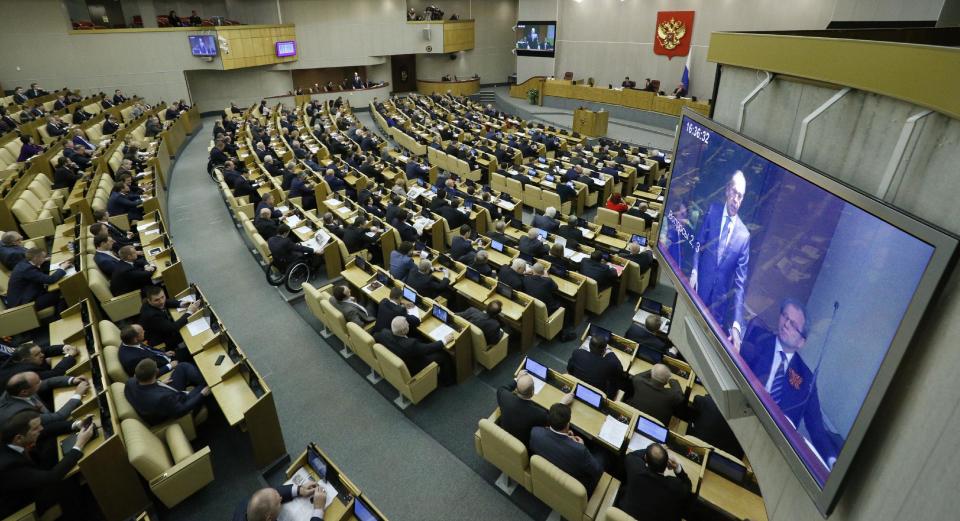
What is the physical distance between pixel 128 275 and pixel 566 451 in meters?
6.53

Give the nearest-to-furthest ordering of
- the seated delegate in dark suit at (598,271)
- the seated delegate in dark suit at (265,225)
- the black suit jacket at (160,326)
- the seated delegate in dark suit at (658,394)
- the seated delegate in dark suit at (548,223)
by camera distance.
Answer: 1. the seated delegate in dark suit at (658,394)
2. the black suit jacket at (160,326)
3. the seated delegate in dark suit at (598,271)
4. the seated delegate in dark suit at (265,225)
5. the seated delegate in dark suit at (548,223)

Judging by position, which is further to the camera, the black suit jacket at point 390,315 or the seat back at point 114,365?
the black suit jacket at point 390,315

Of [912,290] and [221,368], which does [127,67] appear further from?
[912,290]

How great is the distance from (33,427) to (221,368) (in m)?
1.57

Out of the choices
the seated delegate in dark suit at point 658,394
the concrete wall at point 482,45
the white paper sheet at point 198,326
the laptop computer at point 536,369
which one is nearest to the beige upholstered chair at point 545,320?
the laptop computer at point 536,369

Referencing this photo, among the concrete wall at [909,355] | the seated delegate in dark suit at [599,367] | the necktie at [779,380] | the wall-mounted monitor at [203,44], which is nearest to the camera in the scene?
the concrete wall at [909,355]

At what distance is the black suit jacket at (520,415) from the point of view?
4395mm

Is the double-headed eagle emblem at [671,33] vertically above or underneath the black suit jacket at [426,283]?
above

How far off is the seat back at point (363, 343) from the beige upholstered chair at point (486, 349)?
4.07ft

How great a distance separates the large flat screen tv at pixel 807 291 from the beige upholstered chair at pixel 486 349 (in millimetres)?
2794

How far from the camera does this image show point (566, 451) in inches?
155

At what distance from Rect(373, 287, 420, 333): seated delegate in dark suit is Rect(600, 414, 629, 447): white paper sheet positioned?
268cm

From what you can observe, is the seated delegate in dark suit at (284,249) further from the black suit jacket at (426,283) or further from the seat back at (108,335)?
the seat back at (108,335)

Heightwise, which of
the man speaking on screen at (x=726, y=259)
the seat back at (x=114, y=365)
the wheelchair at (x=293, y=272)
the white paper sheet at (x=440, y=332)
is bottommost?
the wheelchair at (x=293, y=272)
